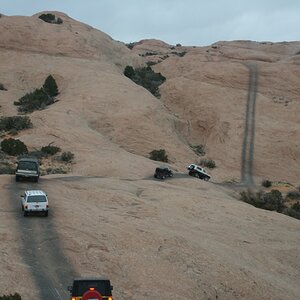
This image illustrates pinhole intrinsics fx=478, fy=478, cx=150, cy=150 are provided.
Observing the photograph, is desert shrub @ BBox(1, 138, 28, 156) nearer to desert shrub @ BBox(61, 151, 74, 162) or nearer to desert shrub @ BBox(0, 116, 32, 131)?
desert shrub @ BBox(61, 151, 74, 162)

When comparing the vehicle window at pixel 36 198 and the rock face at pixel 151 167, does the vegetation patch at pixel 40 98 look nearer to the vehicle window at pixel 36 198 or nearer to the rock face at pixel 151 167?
the rock face at pixel 151 167

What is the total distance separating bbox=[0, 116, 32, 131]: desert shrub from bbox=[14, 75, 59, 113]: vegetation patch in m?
Result: 7.84

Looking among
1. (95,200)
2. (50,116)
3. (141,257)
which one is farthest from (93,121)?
(141,257)

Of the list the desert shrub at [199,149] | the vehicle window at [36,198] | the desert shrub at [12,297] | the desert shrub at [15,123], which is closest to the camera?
the desert shrub at [12,297]

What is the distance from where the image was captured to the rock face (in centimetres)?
2130

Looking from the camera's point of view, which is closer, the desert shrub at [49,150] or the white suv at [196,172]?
the desert shrub at [49,150]

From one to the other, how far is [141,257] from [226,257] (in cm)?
473

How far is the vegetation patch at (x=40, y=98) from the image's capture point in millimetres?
67062

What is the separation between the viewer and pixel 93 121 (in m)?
65.9

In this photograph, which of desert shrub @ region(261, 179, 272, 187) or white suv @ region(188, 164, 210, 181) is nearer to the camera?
white suv @ region(188, 164, 210, 181)

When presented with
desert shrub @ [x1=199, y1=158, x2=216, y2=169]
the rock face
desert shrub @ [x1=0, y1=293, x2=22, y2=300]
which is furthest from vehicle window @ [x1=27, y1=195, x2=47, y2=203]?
desert shrub @ [x1=199, y1=158, x2=216, y2=169]

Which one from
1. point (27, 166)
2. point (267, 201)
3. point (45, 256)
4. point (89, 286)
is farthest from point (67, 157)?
point (89, 286)

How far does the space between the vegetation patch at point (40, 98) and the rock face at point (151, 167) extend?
5.58 ft

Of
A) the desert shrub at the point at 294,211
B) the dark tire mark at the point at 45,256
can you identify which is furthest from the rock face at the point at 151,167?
the desert shrub at the point at 294,211
